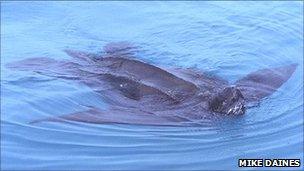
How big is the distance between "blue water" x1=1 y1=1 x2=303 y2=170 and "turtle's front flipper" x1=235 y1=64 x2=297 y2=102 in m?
0.15

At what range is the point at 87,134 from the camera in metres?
7.20

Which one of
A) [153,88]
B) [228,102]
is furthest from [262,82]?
[153,88]

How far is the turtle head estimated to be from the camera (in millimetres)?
7836

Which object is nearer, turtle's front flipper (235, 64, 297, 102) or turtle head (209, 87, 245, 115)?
turtle head (209, 87, 245, 115)

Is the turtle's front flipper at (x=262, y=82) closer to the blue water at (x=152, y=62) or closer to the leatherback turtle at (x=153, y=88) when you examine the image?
the leatherback turtle at (x=153, y=88)

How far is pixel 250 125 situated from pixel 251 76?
82.2 inches

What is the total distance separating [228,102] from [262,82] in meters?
1.76

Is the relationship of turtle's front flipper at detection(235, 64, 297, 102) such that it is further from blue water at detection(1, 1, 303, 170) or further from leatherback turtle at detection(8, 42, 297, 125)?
blue water at detection(1, 1, 303, 170)

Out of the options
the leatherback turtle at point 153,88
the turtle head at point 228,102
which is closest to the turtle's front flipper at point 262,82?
the leatherback turtle at point 153,88

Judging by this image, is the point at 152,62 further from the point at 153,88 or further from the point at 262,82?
the point at 262,82

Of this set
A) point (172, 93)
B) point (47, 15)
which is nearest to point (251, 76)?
point (172, 93)

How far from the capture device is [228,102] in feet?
25.8

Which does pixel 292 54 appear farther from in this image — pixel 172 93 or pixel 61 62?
pixel 61 62

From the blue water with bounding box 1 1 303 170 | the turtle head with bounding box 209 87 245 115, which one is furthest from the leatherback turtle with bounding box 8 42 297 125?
the blue water with bounding box 1 1 303 170
